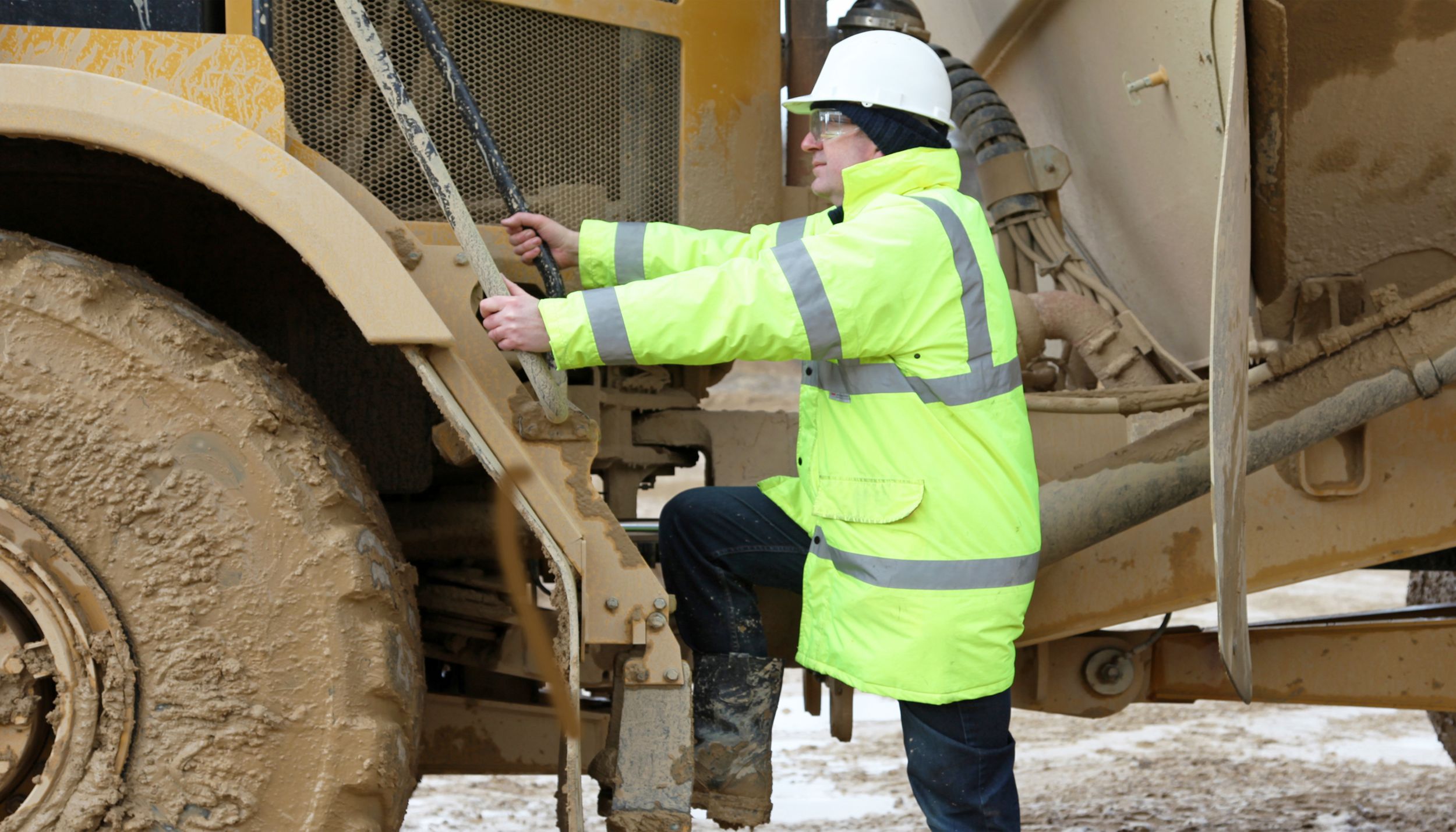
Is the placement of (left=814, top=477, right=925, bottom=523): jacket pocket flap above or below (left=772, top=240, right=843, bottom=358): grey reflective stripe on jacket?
below

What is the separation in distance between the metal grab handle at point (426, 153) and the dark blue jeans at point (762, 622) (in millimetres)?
497

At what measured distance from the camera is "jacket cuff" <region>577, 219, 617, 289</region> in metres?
2.19

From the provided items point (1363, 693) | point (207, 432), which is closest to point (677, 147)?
point (207, 432)

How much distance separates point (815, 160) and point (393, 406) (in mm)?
842

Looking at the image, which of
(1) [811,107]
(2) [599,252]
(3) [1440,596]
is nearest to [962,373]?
(1) [811,107]

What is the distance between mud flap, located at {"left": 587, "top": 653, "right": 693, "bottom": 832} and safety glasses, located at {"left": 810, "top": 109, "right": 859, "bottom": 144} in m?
0.88

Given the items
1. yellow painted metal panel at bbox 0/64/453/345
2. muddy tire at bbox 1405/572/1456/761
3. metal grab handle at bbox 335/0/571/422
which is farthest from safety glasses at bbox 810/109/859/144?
muddy tire at bbox 1405/572/1456/761

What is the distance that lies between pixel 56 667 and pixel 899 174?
1.39 m

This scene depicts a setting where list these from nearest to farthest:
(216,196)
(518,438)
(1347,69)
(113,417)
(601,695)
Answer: (113,417), (518,438), (216,196), (1347,69), (601,695)

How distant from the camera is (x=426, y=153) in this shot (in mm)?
1833

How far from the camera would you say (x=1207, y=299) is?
2.79m

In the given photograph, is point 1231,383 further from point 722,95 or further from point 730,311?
point 722,95

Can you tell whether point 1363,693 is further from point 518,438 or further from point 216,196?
point 216,196

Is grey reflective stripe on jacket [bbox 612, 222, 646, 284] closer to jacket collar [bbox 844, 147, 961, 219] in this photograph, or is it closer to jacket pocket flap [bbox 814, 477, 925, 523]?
jacket collar [bbox 844, 147, 961, 219]
